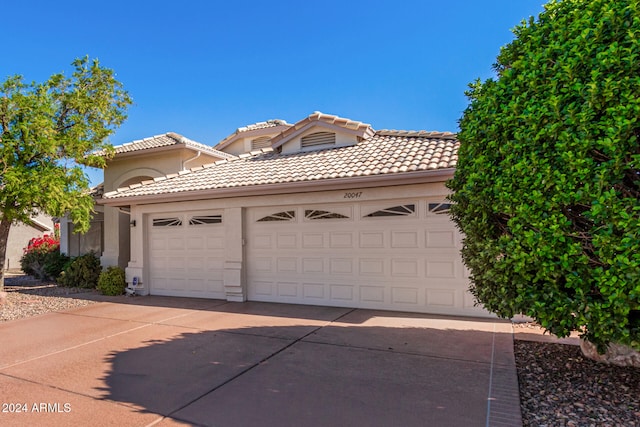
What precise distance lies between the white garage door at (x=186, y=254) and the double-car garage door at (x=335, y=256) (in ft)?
0.10

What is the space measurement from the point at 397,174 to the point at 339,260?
263 centimetres

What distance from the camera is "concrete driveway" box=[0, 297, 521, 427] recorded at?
373 cm

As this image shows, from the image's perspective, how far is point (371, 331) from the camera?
6.80 meters

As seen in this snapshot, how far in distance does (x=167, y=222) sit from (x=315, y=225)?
5.08 m

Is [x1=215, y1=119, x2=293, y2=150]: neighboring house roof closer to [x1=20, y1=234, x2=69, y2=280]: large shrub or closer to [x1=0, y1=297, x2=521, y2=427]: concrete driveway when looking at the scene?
[x1=20, y1=234, x2=69, y2=280]: large shrub

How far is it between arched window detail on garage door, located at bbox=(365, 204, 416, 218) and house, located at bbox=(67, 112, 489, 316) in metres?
0.02

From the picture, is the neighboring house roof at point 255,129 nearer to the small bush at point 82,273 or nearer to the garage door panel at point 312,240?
the small bush at point 82,273

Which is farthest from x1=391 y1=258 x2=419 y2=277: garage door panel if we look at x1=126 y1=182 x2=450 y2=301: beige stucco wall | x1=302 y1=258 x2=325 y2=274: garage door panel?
x1=302 y1=258 x2=325 y2=274: garage door panel

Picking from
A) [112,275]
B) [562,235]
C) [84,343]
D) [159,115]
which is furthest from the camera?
[159,115]

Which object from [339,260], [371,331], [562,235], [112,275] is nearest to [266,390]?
[371,331]

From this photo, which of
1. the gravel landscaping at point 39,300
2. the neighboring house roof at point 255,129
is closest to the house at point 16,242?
the gravel landscaping at point 39,300

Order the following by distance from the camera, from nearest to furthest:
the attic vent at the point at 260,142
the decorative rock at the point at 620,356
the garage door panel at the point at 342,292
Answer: the decorative rock at the point at 620,356
the garage door panel at the point at 342,292
the attic vent at the point at 260,142

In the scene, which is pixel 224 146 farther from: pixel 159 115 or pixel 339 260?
pixel 339 260

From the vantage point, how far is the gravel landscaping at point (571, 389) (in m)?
3.52
